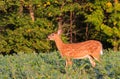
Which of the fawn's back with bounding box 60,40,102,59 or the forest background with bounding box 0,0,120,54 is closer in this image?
the fawn's back with bounding box 60,40,102,59

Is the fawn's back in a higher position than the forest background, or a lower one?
higher

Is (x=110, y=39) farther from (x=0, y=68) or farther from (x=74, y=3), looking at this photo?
(x=0, y=68)

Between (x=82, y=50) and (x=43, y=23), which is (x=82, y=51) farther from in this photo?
(x=43, y=23)

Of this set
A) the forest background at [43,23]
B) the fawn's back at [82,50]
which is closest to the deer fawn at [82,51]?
the fawn's back at [82,50]

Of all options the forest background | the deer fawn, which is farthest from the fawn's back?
the forest background

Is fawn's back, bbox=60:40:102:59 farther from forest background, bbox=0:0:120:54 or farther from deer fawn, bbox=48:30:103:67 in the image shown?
forest background, bbox=0:0:120:54

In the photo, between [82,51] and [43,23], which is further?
[43,23]

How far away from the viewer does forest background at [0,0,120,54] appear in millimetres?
19016

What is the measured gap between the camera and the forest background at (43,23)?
62.4 feet

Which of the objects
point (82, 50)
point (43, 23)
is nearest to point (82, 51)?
point (82, 50)

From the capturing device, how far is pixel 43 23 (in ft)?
64.5

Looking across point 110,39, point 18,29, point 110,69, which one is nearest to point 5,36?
point 18,29

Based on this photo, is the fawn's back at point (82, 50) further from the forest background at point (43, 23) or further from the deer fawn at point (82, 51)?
the forest background at point (43, 23)

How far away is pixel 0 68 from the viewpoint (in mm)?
8891
